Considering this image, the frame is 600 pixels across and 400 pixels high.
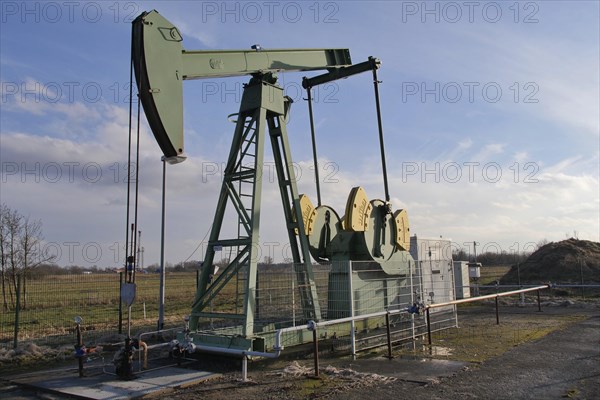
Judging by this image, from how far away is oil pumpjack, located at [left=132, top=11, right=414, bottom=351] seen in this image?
771 cm

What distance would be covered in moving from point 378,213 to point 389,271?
1359mm

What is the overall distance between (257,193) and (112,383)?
3921 mm

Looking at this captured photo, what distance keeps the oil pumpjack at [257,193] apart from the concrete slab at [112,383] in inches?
38.7

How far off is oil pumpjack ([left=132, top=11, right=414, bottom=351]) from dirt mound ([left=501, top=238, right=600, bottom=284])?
18023 mm

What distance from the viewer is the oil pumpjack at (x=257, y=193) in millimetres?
7711

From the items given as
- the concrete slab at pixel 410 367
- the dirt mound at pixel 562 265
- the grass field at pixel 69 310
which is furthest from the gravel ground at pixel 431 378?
the dirt mound at pixel 562 265

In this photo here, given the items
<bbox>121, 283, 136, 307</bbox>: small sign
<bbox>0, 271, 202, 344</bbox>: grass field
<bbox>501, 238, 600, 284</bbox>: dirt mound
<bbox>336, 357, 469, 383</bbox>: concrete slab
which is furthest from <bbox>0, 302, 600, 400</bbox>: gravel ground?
<bbox>501, 238, 600, 284</bbox>: dirt mound

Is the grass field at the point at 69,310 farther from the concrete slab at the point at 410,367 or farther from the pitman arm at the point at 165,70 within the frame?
the concrete slab at the point at 410,367

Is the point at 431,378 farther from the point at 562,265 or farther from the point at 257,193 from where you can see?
the point at 562,265

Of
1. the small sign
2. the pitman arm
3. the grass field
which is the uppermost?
the pitman arm

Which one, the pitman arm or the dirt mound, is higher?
the pitman arm

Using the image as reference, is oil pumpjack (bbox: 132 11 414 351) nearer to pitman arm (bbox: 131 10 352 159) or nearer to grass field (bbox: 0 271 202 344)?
pitman arm (bbox: 131 10 352 159)

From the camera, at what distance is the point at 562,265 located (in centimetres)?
2802

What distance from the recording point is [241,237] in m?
9.17
